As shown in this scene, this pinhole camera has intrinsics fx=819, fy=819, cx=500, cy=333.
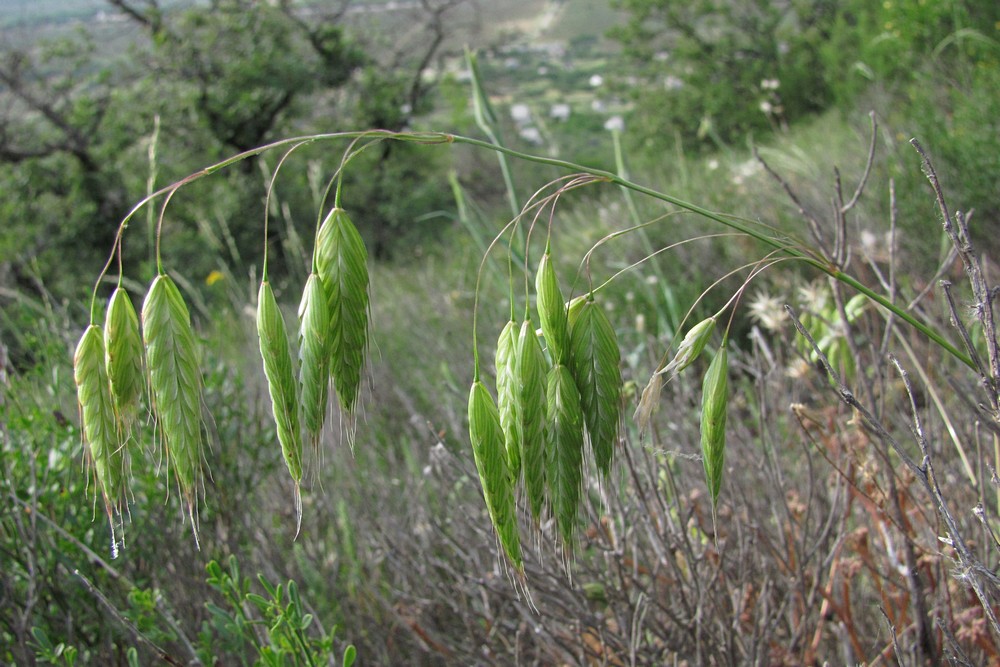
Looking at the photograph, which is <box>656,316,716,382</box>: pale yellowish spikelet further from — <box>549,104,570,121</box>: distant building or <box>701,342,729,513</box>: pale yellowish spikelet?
<box>549,104,570,121</box>: distant building

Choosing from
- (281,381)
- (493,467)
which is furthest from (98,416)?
(493,467)

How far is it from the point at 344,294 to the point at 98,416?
31cm

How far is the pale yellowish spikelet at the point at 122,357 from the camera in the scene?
878mm

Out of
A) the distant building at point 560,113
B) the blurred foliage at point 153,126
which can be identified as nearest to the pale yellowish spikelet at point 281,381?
the blurred foliage at point 153,126

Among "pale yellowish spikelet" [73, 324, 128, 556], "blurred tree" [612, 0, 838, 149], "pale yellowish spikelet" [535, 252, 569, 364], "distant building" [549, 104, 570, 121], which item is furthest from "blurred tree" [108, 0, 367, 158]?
"distant building" [549, 104, 570, 121]

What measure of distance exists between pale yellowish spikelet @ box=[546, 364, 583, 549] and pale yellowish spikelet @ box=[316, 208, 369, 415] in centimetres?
22

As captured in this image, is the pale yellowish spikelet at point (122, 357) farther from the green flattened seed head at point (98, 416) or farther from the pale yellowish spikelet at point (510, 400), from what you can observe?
the pale yellowish spikelet at point (510, 400)

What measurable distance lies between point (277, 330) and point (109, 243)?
960 cm

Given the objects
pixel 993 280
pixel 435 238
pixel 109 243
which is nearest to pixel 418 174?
pixel 435 238

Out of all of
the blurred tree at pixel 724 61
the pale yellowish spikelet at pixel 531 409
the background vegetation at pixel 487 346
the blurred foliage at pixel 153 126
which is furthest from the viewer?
the blurred tree at pixel 724 61

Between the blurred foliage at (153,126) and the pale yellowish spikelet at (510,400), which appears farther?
the blurred foliage at (153,126)

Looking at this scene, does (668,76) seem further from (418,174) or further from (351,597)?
(351,597)

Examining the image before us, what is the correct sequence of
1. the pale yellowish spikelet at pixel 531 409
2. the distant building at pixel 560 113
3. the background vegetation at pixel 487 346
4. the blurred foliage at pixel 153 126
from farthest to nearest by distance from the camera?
1. the distant building at pixel 560 113
2. the blurred foliage at pixel 153 126
3. the background vegetation at pixel 487 346
4. the pale yellowish spikelet at pixel 531 409

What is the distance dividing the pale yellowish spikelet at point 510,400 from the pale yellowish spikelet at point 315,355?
190 millimetres
